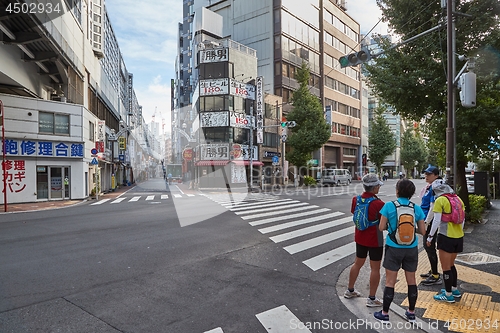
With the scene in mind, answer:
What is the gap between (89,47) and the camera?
2802 cm

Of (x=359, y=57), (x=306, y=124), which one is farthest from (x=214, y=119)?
(x=359, y=57)

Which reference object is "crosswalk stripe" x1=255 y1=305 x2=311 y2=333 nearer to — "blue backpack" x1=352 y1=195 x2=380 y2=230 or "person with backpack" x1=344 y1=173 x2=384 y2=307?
"person with backpack" x1=344 y1=173 x2=384 y2=307

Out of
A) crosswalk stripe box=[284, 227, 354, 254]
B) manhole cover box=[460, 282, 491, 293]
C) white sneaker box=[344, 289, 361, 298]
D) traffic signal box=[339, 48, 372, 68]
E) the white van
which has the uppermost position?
traffic signal box=[339, 48, 372, 68]

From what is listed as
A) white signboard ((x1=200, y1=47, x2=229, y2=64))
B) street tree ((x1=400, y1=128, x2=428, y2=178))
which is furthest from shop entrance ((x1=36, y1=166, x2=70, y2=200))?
street tree ((x1=400, y1=128, x2=428, y2=178))

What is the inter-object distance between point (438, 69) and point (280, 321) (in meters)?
10.3

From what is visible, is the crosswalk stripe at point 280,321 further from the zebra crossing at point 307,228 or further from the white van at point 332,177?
the white van at point 332,177

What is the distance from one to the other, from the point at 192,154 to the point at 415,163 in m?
56.8

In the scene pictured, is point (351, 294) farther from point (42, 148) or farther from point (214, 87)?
point (214, 87)

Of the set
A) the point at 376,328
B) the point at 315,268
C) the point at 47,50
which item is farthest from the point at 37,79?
the point at 376,328

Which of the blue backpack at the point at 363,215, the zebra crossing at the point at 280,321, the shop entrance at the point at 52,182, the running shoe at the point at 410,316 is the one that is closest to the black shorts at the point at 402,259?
the blue backpack at the point at 363,215

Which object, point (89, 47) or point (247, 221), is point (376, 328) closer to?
point (247, 221)

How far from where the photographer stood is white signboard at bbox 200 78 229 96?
33.4 meters

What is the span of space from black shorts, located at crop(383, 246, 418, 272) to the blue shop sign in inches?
861

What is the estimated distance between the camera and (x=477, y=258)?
21.5 ft
